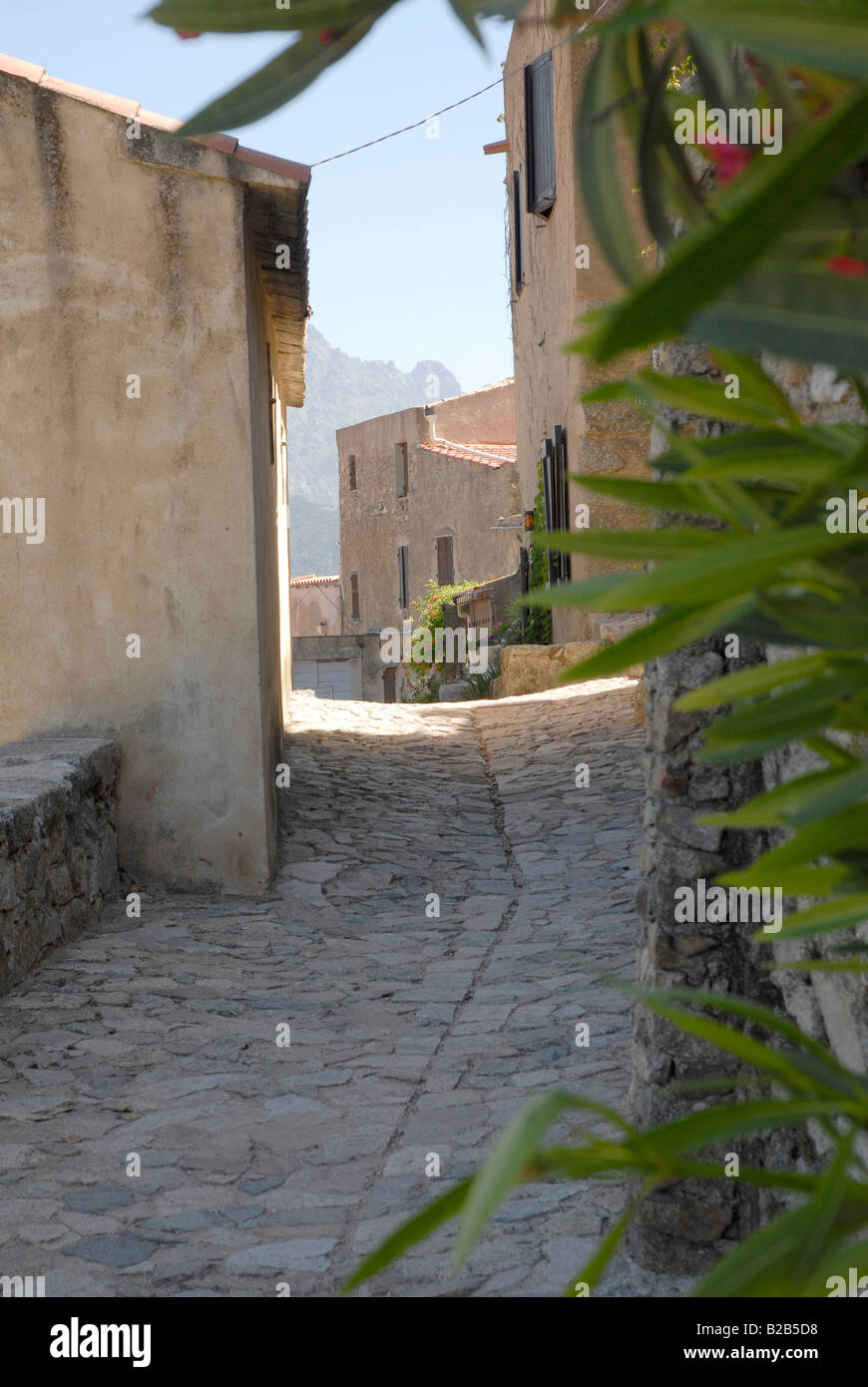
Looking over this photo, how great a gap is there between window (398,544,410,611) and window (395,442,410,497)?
136 cm

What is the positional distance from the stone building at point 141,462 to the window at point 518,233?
34.3 feet

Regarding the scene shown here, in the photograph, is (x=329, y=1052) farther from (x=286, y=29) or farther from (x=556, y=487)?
(x=556, y=487)

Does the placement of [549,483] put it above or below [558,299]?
below

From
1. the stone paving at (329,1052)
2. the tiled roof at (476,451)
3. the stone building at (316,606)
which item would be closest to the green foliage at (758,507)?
the stone paving at (329,1052)

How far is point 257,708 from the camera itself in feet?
20.6

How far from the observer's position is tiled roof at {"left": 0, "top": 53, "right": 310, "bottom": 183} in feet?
19.9

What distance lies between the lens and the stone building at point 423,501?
26.9 meters

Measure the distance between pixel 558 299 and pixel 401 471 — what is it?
1744cm

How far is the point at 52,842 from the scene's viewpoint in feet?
17.1

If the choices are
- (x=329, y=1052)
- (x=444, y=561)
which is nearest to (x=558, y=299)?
(x=329, y=1052)

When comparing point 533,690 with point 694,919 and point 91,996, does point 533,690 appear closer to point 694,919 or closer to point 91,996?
point 91,996

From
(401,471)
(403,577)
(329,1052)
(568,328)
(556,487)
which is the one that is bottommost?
(329,1052)

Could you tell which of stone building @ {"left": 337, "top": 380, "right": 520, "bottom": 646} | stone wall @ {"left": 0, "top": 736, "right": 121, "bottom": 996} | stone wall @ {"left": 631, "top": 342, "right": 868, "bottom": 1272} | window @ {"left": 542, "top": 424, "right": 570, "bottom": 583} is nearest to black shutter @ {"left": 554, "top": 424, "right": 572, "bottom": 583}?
window @ {"left": 542, "top": 424, "right": 570, "bottom": 583}

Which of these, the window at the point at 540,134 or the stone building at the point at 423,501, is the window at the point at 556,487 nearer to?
the window at the point at 540,134
